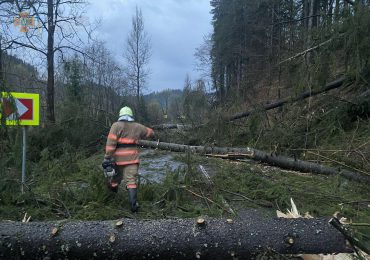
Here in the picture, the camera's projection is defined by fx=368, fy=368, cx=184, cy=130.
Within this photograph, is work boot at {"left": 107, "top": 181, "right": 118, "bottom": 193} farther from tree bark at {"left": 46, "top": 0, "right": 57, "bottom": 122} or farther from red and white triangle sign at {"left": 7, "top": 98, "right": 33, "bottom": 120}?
tree bark at {"left": 46, "top": 0, "right": 57, "bottom": 122}

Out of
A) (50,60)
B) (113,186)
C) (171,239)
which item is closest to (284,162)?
(113,186)

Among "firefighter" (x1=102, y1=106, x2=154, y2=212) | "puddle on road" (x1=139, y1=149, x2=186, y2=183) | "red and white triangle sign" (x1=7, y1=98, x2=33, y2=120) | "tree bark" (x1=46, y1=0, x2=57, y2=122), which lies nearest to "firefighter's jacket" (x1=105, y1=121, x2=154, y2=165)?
"firefighter" (x1=102, y1=106, x2=154, y2=212)

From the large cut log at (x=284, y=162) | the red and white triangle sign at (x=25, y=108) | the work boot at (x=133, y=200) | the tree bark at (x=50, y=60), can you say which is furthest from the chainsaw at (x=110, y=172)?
the tree bark at (x=50, y=60)

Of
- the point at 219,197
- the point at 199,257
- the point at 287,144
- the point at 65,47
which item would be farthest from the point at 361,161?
the point at 65,47

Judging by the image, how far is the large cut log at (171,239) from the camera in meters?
2.91

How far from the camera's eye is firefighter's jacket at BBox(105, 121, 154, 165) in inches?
203

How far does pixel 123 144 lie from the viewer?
521cm

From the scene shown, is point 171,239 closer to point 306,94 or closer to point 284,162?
point 284,162

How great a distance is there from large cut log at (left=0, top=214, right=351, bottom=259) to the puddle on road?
3143mm

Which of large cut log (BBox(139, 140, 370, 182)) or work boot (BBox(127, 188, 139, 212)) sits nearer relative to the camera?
work boot (BBox(127, 188, 139, 212))

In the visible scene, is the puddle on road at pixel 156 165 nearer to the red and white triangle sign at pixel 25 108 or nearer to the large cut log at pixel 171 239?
the red and white triangle sign at pixel 25 108

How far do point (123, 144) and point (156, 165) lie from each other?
10.4ft

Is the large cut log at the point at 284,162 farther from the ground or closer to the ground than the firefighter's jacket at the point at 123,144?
closer to the ground

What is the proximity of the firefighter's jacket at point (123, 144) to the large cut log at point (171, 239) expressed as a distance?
1.94 metres
